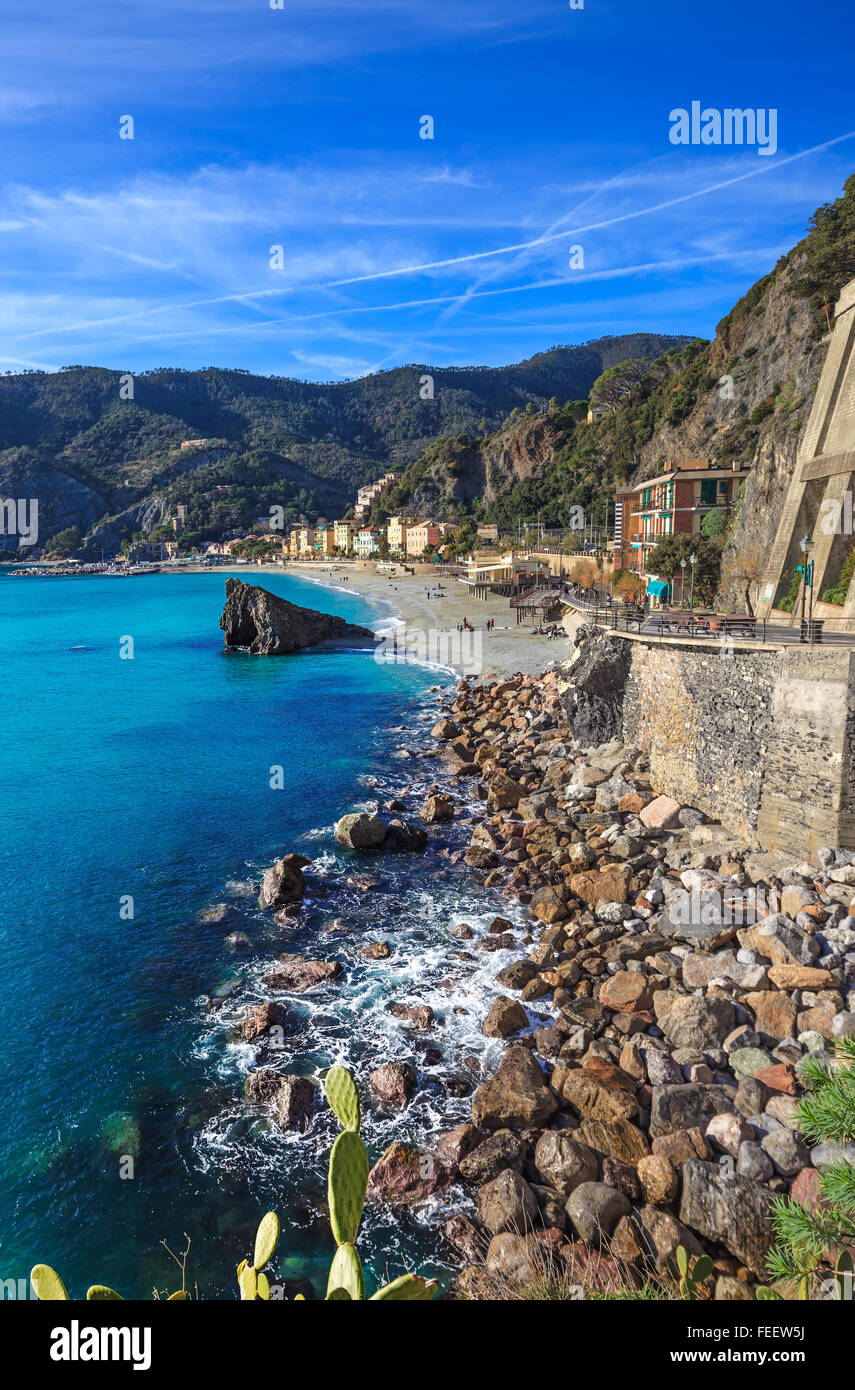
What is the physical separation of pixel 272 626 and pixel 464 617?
16877 mm

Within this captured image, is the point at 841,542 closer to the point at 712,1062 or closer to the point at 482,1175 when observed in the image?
the point at 712,1062

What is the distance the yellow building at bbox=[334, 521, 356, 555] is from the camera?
509 ft

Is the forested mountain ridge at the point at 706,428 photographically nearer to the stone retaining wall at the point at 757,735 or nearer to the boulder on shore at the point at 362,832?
the stone retaining wall at the point at 757,735

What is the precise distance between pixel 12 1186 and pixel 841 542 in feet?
87.1

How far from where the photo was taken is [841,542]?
79.6 ft

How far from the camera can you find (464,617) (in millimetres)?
65938

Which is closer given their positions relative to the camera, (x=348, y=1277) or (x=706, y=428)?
(x=348, y=1277)

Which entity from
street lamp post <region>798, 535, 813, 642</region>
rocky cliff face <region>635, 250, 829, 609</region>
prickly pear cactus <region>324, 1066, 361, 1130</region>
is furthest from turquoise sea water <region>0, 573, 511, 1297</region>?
rocky cliff face <region>635, 250, 829, 609</region>

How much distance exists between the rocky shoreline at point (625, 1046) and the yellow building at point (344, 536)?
138464mm

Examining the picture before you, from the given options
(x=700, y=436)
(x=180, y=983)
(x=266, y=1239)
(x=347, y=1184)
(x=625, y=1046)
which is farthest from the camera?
(x=700, y=436)

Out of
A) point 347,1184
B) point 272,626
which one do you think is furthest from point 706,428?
point 347,1184

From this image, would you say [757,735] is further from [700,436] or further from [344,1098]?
[700,436]

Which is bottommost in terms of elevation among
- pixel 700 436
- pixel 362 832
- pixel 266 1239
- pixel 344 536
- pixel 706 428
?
pixel 362 832
